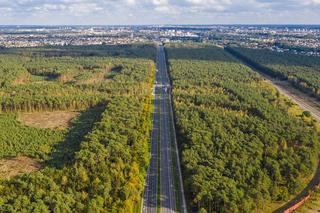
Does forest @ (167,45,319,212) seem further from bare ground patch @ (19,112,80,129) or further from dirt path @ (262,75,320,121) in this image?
bare ground patch @ (19,112,80,129)

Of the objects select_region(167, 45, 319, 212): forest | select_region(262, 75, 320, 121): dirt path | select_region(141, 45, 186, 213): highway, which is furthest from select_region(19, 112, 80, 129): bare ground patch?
select_region(262, 75, 320, 121): dirt path

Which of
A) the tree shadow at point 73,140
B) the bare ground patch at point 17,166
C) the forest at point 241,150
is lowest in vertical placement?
the bare ground patch at point 17,166

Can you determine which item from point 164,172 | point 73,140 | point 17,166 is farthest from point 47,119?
point 164,172

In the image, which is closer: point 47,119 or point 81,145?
point 81,145

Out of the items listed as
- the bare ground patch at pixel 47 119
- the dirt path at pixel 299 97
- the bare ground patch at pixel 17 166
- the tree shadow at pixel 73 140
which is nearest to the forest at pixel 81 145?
the tree shadow at pixel 73 140

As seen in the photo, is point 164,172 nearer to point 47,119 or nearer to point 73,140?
point 73,140

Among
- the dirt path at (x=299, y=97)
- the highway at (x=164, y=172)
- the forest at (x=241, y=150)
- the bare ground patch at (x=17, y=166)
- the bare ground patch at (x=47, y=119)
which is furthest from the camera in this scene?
the dirt path at (x=299, y=97)

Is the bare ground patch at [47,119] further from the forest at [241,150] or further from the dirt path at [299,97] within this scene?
the dirt path at [299,97]
